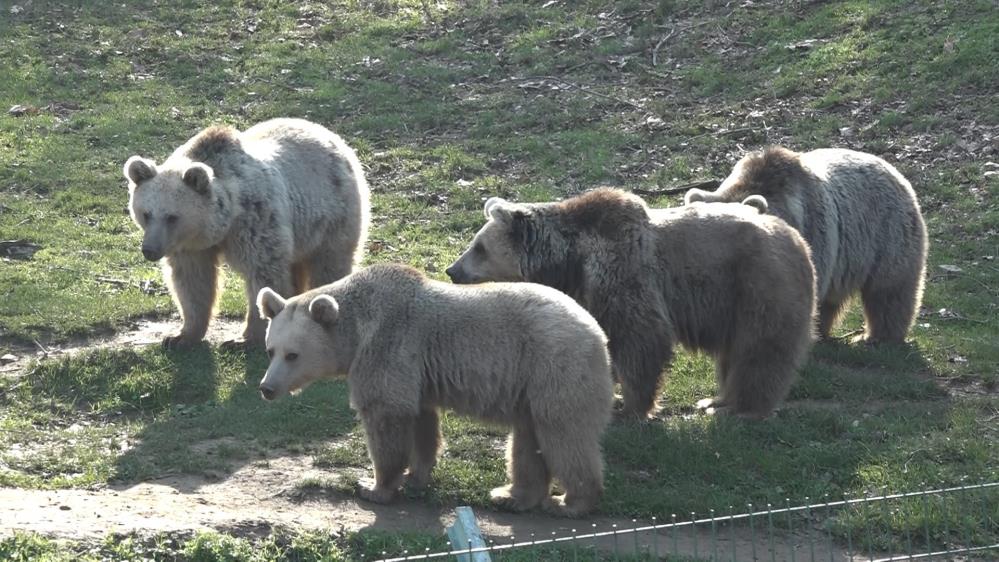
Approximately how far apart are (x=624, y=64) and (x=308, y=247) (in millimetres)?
8602

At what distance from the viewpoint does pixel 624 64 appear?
769 inches

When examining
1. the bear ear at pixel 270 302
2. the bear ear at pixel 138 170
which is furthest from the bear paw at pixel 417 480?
the bear ear at pixel 138 170

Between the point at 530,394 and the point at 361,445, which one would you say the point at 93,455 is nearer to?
the point at 361,445

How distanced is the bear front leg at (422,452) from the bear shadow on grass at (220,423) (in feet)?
3.26

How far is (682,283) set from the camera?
10.0 m

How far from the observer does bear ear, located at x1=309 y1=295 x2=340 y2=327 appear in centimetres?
838

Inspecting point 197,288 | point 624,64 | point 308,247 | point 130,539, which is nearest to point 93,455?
point 130,539

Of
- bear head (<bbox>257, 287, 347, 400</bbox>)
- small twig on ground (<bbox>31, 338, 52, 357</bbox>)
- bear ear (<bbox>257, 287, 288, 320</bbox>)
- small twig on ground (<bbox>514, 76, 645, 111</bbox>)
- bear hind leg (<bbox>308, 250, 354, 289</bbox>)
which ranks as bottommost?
small twig on ground (<bbox>31, 338, 52, 357</bbox>)

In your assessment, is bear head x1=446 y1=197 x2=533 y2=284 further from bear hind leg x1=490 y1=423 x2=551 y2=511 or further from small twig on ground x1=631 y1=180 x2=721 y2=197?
small twig on ground x1=631 y1=180 x2=721 y2=197

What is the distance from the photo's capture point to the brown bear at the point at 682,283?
9.84 m

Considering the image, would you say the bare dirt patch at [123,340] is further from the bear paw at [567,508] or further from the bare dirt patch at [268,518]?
the bear paw at [567,508]

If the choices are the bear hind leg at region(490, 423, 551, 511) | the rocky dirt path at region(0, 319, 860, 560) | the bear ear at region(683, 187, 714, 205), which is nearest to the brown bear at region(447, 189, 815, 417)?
the bear ear at region(683, 187, 714, 205)

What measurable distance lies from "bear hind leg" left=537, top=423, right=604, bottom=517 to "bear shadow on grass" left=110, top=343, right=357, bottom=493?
2.07m

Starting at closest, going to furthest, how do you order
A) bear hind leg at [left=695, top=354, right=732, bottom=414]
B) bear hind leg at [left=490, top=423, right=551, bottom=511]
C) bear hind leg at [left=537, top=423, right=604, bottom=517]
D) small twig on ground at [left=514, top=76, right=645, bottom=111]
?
bear hind leg at [left=537, top=423, right=604, bottom=517], bear hind leg at [left=490, top=423, right=551, bottom=511], bear hind leg at [left=695, top=354, right=732, bottom=414], small twig on ground at [left=514, top=76, right=645, bottom=111]
